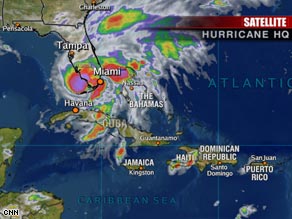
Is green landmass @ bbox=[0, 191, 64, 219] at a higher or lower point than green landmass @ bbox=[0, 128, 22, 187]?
lower

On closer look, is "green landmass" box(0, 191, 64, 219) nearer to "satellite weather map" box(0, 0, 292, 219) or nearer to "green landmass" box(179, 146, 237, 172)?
"satellite weather map" box(0, 0, 292, 219)

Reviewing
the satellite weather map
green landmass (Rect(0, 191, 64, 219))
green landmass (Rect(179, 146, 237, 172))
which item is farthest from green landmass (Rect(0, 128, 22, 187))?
green landmass (Rect(179, 146, 237, 172))

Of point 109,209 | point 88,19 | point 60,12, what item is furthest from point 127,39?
point 109,209

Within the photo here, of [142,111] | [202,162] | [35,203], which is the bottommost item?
[35,203]

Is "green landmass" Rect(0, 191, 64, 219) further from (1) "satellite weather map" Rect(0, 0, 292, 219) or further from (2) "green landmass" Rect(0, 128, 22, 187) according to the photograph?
(2) "green landmass" Rect(0, 128, 22, 187)

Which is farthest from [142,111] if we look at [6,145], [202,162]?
[6,145]

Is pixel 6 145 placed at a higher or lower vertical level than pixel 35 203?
higher

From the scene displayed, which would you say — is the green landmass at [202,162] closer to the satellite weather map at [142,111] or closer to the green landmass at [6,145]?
the satellite weather map at [142,111]

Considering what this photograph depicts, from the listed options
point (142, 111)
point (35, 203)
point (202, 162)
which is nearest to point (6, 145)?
point (35, 203)

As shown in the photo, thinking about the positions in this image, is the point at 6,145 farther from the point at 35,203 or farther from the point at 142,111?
the point at 142,111
